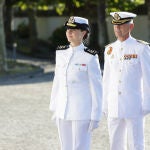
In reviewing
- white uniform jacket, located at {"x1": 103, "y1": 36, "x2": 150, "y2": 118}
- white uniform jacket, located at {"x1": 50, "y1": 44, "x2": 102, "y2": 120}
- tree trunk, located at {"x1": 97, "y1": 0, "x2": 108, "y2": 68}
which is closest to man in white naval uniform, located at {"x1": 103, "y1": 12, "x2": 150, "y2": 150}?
white uniform jacket, located at {"x1": 103, "y1": 36, "x2": 150, "y2": 118}

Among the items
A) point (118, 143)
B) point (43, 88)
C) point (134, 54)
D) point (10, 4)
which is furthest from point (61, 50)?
point (10, 4)

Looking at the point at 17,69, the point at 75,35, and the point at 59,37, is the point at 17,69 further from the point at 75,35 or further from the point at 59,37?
the point at 75,35

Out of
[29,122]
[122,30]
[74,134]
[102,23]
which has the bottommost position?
[102,23]

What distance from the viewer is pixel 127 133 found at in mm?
6191

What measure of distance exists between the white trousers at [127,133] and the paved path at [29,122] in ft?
5.58

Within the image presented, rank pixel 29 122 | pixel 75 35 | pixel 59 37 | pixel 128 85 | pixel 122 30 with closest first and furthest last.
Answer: pixel 75 35
pixel 122 30
pixel 128 85
pixel 29 122
pixel 59 37

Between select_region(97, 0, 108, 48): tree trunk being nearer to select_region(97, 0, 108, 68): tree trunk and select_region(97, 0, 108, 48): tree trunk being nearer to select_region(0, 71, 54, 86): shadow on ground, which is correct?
select_region(97, 0, 108, 68): tree trunk

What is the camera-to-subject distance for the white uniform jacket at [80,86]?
19.1 ft

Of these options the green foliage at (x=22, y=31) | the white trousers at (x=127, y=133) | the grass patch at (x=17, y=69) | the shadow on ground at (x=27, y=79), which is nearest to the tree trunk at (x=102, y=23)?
the grass patch at (x=17, y=69)

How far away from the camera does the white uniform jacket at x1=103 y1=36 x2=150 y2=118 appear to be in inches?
240

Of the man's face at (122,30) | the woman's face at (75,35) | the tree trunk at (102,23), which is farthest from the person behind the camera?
the tree trunk at (102,23)

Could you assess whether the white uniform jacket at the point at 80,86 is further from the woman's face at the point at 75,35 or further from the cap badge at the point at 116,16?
the cap badge at the point at 116,16

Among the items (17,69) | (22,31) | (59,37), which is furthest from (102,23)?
(22,31)

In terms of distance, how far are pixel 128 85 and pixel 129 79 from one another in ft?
0.21
